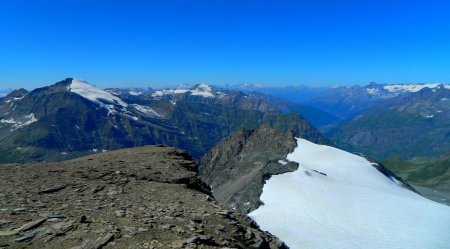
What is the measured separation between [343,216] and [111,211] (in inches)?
2638

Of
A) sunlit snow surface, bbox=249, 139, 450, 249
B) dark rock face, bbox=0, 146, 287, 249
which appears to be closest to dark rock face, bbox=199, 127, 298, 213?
sunlit snow surface, bbox=249, 139, 450, 249

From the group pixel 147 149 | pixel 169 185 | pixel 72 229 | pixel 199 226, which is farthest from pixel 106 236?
pixel 147 149

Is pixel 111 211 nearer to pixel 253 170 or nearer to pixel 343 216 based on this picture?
pixel 343 216

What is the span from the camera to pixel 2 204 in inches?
704

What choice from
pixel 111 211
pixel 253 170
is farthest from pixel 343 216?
pixel 253 170

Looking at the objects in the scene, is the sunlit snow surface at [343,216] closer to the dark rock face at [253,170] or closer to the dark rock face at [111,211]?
the dark rock face at [253,170]

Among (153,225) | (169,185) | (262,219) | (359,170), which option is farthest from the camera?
(359,170)

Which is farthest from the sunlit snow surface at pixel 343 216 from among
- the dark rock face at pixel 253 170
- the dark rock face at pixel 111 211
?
the dark rock face at pixel 111 211

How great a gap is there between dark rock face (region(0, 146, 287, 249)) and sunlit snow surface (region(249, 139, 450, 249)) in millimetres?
43685

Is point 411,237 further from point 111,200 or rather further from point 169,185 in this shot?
point 111,200

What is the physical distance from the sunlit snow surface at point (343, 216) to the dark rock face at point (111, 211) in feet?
143

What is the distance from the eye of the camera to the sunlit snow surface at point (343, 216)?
6538cm

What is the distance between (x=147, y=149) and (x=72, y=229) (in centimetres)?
2334

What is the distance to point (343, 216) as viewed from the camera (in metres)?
77.6
